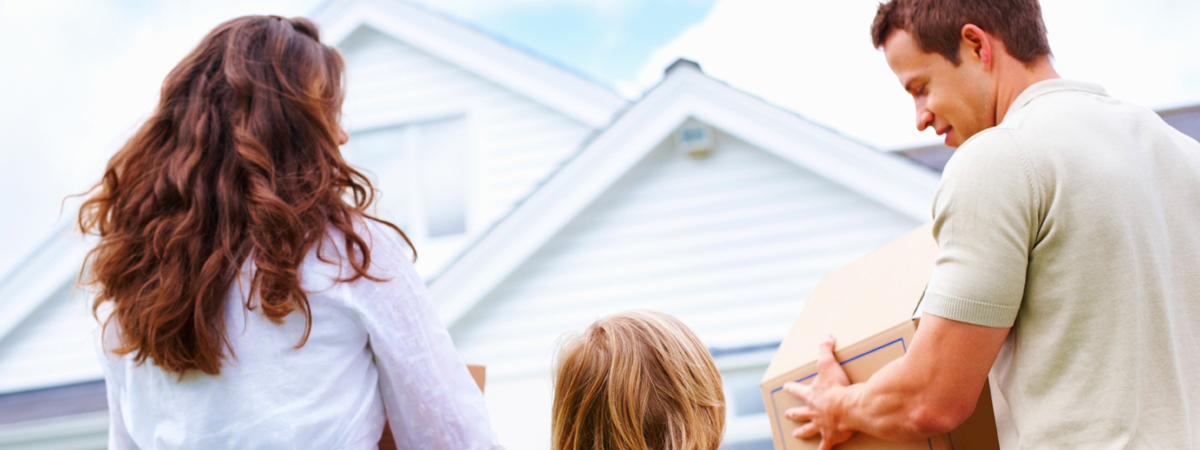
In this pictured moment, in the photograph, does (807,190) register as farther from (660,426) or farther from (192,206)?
(192,206)

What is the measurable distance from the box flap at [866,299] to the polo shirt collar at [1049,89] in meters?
0.30

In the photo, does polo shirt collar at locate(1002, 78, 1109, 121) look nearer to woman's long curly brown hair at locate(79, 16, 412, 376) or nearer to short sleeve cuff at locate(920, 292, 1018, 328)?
short sleeve cuff at locate(920, 292, 1018, 328)

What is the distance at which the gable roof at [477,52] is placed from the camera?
23.7 feet

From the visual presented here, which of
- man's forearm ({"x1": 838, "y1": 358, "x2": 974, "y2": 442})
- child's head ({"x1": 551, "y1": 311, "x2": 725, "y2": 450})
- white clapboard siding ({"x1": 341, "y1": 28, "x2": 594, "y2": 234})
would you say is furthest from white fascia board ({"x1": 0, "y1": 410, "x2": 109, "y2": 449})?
man's forearm ({"x1": 838, "y1": 358, "x2": 974, "y2": 442})

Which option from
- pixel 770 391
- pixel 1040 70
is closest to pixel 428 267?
pixel 770 391

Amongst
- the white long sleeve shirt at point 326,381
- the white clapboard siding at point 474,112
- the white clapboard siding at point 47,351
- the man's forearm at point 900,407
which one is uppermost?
the man's forearm at point 900,407

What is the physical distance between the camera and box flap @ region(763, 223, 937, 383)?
4.86 feet

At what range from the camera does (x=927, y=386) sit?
1.28m

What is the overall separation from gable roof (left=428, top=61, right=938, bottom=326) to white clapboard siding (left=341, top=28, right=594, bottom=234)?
1.40 m

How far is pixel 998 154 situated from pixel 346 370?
1137 mm

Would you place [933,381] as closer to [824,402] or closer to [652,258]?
[824,402]

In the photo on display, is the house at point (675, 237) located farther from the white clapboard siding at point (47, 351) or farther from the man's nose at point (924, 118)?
the white clapboard siding at point (47, 351)

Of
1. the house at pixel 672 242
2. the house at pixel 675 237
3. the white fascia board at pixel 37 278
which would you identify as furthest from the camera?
the white fascia board at pixel 37 278

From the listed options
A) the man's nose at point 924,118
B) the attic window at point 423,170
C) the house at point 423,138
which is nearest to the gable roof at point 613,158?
the house at point 423,138
